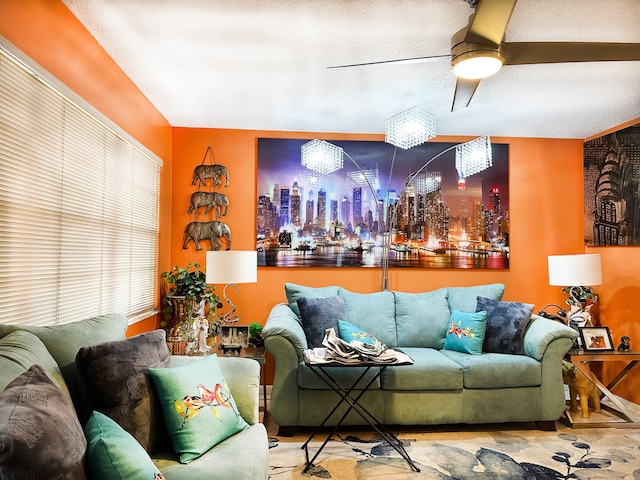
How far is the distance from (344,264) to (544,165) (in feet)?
7.74

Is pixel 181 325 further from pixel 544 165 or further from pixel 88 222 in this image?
pixel 544 165

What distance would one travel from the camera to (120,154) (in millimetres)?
3068

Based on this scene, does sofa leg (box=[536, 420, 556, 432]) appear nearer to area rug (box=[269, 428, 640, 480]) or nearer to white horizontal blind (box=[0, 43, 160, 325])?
area rug (box=[269, 428, 640, 480])

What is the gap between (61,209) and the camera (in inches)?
91.0

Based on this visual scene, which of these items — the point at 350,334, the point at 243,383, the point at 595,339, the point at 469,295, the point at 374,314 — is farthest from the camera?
the point at 469,295

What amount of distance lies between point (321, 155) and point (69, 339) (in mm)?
2437

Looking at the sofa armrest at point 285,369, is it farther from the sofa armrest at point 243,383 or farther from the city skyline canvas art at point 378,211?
the city skyline canvas art at point 378,211

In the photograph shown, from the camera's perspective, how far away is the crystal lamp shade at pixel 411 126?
9.72 feet

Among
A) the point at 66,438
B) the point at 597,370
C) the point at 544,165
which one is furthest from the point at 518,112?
the point at 66,438

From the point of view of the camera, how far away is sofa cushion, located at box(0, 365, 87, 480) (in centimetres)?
94

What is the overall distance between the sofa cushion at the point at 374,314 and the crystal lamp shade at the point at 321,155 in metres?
1.18

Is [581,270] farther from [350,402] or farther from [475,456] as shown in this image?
[350,402]

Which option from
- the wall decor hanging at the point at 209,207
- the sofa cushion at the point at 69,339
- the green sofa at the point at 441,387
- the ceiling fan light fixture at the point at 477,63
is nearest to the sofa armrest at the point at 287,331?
the green sofa at the point at 441,387

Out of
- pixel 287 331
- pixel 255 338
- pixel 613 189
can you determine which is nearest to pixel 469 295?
pixel 613 189
